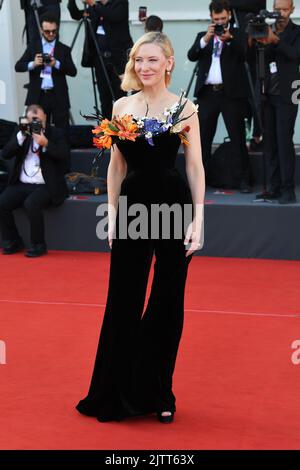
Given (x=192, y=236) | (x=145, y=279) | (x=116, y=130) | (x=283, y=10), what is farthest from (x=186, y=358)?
(x=283, y=10)

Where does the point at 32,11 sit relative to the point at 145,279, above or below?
above

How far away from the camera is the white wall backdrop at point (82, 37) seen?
9891mm

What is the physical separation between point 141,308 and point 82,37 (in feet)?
22.3

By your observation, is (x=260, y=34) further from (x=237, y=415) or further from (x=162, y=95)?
(x=237, y=415)

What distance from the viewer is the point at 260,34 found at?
7.37 metres

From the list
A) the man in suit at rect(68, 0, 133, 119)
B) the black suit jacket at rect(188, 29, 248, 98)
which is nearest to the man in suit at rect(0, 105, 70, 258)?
the man in suit at rect(68, 0, 133, 119)

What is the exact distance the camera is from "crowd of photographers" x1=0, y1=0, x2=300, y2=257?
7602 millimetres

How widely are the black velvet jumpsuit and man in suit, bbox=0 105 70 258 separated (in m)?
3.74

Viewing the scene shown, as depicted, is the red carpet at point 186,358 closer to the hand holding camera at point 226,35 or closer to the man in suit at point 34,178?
the man in suit at point 34,178

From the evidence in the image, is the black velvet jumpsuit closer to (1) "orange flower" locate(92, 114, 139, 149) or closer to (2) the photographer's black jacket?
(1) "orange flower" locate(92, 114, 139, 149)

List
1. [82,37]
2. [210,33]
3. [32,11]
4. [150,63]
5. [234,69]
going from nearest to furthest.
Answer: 1. [150,63]
2. [210,33]
3. [234,69]
4. [32,11]
5. [82,37]

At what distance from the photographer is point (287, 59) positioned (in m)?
7.59

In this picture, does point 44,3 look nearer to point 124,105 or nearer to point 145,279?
point 124,105

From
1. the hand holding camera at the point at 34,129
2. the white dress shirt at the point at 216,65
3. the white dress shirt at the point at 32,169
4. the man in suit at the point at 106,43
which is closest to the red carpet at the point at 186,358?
the white dress shirt at the point at 32,169
